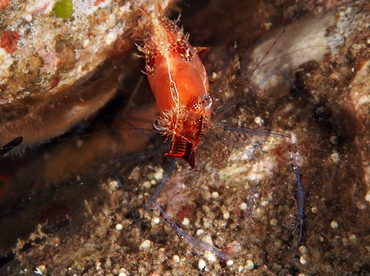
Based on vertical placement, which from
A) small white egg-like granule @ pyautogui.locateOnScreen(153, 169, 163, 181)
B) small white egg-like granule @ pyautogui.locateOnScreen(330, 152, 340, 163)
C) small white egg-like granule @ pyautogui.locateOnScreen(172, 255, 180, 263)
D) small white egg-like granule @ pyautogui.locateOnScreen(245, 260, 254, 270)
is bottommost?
small white egg-like granule @ pyautogui.locateOnScreen(245, 260, 254, 270)

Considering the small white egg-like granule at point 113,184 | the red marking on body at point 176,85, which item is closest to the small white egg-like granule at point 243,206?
the red marking on body at point 176,85

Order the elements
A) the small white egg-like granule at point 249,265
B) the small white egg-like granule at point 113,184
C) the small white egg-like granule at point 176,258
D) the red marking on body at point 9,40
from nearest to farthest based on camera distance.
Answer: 1. the red marking on body at point 9,40
2. the small white egg-like granule at point 249,265
3. the small white egg-like granule at point 176,258
4. the small white egg-like granule at point 113,184

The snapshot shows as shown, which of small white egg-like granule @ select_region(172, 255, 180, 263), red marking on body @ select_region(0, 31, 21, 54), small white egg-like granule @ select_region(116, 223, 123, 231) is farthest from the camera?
small white egg-like granule @ select_region(116, 223, 123, 231)

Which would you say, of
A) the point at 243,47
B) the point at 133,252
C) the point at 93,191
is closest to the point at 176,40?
the point at 243,47

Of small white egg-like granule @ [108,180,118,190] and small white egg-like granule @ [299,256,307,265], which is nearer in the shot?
small white egg-like granule @ [299,256,307,265]

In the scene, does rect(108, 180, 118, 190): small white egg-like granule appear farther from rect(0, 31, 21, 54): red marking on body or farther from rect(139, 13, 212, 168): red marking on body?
rect(0, 31, 21, 54): red marking on body

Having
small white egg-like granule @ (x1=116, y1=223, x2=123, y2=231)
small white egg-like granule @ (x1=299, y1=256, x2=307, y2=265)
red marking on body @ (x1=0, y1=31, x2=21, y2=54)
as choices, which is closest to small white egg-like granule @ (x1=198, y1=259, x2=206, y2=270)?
small white egg-like granule @ (x1=299, y1=256, x2=307, y2=265)

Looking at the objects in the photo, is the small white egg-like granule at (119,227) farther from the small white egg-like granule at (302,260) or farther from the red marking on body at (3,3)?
the red marking on body at (3,3)
